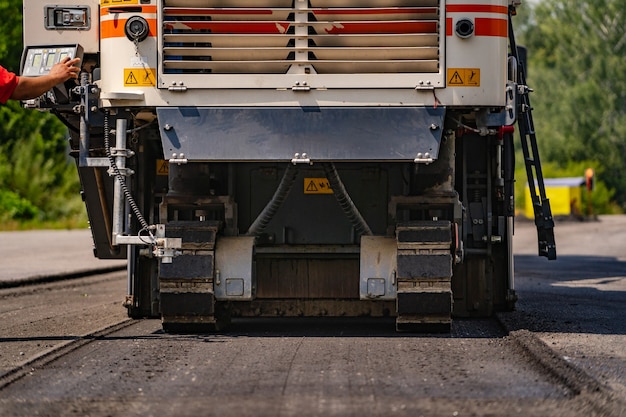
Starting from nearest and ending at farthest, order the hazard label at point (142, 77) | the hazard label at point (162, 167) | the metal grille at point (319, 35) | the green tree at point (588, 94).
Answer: the metal grille at point (319, 35) → the hazard label at point (142, 77) → the hazard label at point (162, 167) → the green tree at point (588, 94)

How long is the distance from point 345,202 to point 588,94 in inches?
2412

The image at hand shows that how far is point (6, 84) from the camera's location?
10.5m

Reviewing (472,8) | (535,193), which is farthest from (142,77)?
(535,193)

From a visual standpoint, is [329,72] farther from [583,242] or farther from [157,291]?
[583,242]

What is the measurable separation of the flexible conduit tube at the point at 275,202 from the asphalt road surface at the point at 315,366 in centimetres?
89

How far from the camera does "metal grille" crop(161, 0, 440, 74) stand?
10414mm

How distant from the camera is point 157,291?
40.5 ft

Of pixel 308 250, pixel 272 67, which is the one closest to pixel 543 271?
pixel 308 250

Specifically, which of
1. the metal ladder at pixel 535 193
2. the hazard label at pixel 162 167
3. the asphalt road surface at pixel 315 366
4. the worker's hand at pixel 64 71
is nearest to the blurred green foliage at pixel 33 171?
the asphalt road surface at pixel 315 366

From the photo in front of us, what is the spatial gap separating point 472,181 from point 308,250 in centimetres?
188

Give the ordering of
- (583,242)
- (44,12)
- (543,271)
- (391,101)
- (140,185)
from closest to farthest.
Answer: (391,101)
(44,12)
(140,185)
(543,271)
(583,242)

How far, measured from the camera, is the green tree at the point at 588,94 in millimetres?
71375

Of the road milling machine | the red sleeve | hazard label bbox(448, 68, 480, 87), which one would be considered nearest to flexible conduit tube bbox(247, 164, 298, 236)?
the road milling machine

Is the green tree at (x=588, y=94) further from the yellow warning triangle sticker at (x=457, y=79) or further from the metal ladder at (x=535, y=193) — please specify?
the yellow warning triangle sticker at (x=457, y=79)
